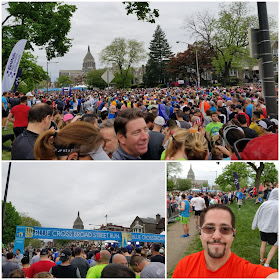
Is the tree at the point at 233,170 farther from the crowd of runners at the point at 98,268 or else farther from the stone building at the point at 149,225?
the crowd of runners at the point at 98,268

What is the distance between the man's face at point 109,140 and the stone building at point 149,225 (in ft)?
2.94

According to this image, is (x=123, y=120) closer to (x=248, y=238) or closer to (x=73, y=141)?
(x=73, y=141)

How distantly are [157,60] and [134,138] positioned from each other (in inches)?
3448

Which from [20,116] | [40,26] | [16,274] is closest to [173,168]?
[16,274]

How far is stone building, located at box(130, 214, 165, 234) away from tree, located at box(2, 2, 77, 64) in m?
18.7

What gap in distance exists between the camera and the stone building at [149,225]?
3.11 metres

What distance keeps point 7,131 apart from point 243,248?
1250 centimetres

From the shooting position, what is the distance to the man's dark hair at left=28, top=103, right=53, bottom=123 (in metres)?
4.19

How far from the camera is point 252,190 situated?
4094 millimetres

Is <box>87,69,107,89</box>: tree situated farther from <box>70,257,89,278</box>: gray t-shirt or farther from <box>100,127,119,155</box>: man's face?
<box>100,127,119,155</box>: man's face

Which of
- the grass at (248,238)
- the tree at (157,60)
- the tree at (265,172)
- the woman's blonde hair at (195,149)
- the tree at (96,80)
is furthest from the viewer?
the tree at (96,80)

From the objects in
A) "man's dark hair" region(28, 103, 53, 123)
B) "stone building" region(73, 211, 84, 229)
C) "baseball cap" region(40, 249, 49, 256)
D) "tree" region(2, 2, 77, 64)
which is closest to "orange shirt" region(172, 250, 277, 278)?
"stone building" region(73, 211, 84, 229)

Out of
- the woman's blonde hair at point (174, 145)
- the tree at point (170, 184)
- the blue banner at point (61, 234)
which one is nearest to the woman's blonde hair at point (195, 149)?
the woman's blonde hair at point (174, 145)

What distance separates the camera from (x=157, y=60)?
3501 inches
